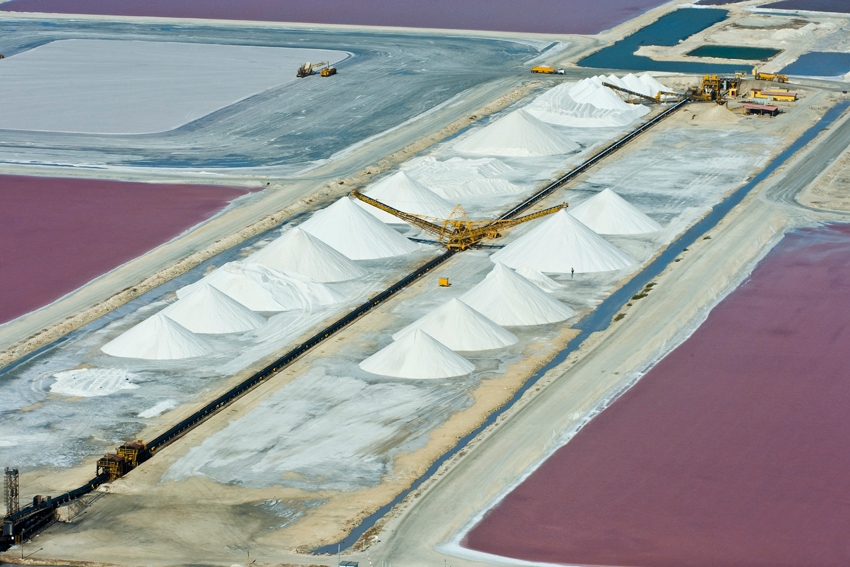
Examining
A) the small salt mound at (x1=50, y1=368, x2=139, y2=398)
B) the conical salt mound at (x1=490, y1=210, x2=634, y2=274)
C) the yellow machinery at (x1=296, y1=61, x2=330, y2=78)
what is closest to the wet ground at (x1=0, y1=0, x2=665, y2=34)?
the yellow machinery at (x1=296, y1=61, x2=330, y2=78)

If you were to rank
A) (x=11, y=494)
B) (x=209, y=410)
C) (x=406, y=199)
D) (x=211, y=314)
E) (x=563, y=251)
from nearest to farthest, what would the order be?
1. (x=11, y=494)
2. (x=209, y=410)
3. (x=211, y=314)
4. (x=563, y=251)
5. (x=406, y=199)

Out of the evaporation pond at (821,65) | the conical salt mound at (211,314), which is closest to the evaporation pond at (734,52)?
the evaporation pond at (821,65)

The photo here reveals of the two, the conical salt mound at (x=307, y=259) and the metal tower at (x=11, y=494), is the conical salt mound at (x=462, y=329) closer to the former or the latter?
the conical salt mound at (x=307, y=259)

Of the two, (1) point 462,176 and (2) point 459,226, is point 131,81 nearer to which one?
(1) point 462,176

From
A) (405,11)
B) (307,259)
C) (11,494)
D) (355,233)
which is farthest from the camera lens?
(405,11)

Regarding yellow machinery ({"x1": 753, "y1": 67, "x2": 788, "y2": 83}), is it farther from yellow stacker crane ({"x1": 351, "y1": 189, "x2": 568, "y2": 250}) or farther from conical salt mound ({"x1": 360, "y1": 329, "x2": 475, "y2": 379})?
conical salt mound ({"x1": 360, "y1": 329, "x2": 475, "y2": 379})

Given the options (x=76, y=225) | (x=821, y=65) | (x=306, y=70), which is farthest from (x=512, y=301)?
(x=821, y=65)

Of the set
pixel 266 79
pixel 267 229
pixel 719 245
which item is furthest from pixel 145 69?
pixel 719 245
